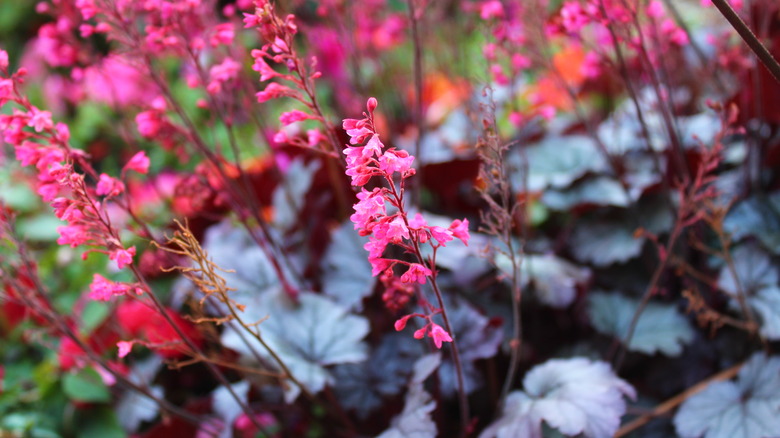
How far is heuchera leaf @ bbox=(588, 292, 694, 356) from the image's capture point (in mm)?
1447

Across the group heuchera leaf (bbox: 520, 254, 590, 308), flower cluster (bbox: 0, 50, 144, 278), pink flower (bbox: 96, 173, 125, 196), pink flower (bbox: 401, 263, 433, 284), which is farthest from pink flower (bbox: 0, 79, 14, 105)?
heuchera leaf (bbox: 520, 254, 590, 308)

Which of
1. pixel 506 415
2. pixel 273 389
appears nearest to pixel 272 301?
pixel 273 389

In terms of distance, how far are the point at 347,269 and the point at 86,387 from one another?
775 millimetres

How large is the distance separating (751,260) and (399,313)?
2.90 ft

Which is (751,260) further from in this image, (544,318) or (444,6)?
(444,6)

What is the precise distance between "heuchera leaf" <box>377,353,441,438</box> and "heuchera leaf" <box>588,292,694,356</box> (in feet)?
1.81

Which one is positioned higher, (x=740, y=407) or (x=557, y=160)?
(x=557, y=160)

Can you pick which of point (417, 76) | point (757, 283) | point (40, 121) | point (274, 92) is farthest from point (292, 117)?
point (757, 283)

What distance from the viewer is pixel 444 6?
2.27 metres

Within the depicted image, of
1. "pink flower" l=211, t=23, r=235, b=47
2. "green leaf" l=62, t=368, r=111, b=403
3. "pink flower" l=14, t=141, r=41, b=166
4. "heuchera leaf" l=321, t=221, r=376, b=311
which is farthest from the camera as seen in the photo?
"green leaf" l=62, t=368, r=111, b=403

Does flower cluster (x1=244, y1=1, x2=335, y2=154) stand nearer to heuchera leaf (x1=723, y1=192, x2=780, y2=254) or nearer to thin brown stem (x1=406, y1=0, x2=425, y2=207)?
thin brown stem (x1=406, y1=0, x2=425, y2=207)

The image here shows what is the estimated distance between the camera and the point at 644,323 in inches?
60.4

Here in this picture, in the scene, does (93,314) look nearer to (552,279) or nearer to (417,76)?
(417,76)

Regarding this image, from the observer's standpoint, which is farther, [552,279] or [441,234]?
[552,279]
